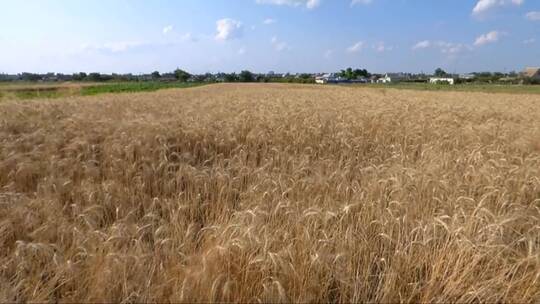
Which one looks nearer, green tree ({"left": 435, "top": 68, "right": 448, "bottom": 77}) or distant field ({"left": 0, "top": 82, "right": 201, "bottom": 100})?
distant field ({"left": 0, "top": 82, "right": 201, "bottom": 100})

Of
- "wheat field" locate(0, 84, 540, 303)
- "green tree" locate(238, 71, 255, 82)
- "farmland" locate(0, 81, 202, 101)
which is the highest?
"green tree" locate(238, 71, 255, 82)

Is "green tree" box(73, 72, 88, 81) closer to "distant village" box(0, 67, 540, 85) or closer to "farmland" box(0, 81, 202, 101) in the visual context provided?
"distant village" box(0, 67, 540, 85)

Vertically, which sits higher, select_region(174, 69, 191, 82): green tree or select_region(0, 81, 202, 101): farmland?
select_region(174, 69, 191, 82): green tree

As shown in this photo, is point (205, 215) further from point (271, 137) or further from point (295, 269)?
point (271, 137)

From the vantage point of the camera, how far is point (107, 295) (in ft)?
7.08

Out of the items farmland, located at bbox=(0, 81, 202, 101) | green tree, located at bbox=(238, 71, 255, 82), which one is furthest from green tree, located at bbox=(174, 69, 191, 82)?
farmland, located at bbox=(0, 81, 202, 101)

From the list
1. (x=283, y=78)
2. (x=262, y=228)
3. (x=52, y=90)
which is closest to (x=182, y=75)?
(x=283, y=78)

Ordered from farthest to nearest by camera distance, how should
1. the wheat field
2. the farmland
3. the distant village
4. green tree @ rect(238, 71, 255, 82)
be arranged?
green tree @ rect(238, 71, 255, 82) → the distant village → the farmland → the wheat field

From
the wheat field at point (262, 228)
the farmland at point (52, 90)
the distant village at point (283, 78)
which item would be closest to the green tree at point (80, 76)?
the distant village at point (283, 78)

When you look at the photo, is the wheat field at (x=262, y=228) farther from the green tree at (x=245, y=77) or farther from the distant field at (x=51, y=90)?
the green tree at (x=245, y=77)

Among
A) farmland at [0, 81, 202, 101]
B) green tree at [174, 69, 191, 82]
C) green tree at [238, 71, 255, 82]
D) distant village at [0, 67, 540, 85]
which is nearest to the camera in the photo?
farmland at [0, 81, 202, 101]

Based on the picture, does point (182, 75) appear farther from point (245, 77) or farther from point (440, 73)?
point (440, 73)

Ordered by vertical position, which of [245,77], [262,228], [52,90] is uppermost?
[245,77]

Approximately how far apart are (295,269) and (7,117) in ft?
31.0
